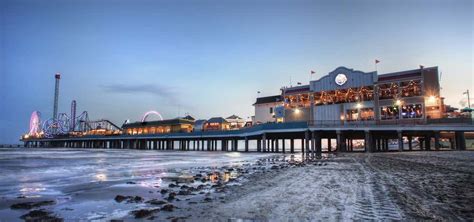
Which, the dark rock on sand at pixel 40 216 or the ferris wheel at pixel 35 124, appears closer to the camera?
the dark rock on sand at pixel 40 216

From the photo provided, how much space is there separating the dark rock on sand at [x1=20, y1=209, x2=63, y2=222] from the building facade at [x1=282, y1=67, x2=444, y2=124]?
4080 centimetres

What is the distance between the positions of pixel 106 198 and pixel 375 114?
45.7 m

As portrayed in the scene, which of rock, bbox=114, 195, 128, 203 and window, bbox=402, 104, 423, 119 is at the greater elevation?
window, bbox=402, 104, 423, 119

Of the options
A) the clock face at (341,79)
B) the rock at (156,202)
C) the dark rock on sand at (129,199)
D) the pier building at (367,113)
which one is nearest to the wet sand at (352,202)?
the rock at (156,202)

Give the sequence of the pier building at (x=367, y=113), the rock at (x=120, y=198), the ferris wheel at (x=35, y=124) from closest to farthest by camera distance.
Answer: the rock at (x=120, y=198) < the pier building at (x=367, y=113) < the ferris wheel at (x=35, y=124)

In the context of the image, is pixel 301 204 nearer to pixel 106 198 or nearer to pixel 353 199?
pixel 353 199

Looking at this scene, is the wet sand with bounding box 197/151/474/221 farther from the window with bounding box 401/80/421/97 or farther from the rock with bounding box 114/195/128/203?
the window with bounding box 401/80/421/97

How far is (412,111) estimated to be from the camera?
43688 mm

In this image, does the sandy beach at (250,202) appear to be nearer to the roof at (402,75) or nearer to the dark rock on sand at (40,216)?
the dark rock on sand at (40,216)

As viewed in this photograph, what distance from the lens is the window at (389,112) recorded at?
44.8 meters

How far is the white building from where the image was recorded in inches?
2655

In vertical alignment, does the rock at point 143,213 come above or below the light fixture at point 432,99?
below

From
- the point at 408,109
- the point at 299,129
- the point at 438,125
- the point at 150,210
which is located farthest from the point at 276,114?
the point at 150,210

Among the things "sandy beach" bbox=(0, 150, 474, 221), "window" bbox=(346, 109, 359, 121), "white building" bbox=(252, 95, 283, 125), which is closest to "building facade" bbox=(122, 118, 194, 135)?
"white building" bbox=(252, 95, 283, 125)
